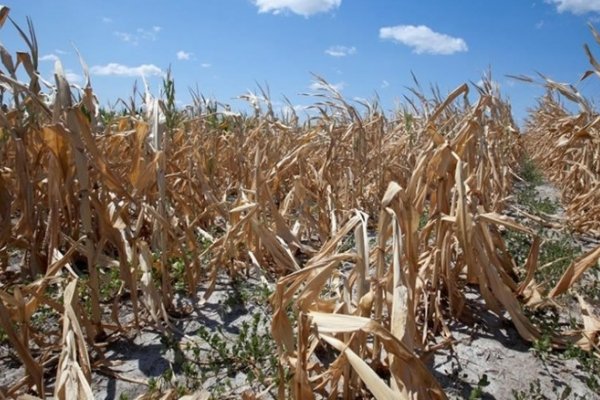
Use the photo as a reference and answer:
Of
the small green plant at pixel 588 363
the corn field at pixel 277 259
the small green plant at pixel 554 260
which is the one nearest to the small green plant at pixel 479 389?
the corn field at pixel 277 259

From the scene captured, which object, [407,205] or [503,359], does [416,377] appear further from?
[503,359]

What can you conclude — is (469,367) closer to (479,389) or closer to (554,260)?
(479,389)

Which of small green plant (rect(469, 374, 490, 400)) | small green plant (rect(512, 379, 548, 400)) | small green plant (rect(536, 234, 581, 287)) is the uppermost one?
small green plant (rect(536, 234, 581, 287))

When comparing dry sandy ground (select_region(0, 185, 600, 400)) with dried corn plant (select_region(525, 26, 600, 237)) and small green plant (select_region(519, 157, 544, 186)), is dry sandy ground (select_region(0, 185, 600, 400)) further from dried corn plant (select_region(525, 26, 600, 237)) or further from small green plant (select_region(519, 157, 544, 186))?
small green plant (select_region(519, 157, 544, 186))

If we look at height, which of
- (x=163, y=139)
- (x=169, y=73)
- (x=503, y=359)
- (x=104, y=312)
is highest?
(x=169, y=73)

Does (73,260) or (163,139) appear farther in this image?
(73,260)

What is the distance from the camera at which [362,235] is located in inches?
59.3

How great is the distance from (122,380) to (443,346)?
1.28m

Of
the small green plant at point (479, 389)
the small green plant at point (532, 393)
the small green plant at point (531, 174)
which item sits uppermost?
the small green plant at point (531, 174)

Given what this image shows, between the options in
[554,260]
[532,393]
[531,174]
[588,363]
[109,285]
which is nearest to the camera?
[532,393]

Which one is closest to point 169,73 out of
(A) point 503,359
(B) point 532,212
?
(A) point 503,359

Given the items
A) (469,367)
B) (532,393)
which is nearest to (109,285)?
(469,367)

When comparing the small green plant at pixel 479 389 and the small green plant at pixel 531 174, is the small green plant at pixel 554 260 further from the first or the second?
the small green plant at pixel 531 174

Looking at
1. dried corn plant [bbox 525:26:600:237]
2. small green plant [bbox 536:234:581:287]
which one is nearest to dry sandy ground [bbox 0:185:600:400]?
small green plant [bbox 536:234:581:287]
